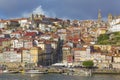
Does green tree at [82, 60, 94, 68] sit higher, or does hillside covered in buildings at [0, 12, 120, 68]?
hillside covered in buildings at [0, 12, 120, 68]

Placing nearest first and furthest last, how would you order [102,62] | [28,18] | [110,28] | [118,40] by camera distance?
[102,62], [118,40], [110,28], [28,18]

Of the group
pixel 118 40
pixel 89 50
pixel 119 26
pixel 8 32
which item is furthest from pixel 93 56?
pixel 8 32

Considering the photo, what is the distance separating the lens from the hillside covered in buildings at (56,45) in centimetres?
4925

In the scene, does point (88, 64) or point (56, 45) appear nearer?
point (88, 64)

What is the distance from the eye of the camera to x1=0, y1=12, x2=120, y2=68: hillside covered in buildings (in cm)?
4925

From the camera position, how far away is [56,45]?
182 ft

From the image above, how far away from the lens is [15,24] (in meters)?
73.1

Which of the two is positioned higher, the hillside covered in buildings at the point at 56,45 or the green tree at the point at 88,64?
the hillside covered in buildings at the point at 56,45

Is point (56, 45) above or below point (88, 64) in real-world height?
above

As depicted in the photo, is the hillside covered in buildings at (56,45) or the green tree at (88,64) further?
the hillside covered in buildings at (56,45)

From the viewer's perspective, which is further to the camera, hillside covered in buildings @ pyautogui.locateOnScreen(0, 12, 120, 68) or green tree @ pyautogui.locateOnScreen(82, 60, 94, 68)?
hillside covered in buildings @ pyautogui.locateOnScreen(0, 12, 120, 68)

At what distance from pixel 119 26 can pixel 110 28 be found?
2418 mm

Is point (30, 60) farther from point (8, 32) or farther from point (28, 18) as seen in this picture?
point (28, 18)

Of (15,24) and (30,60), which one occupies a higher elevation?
(15,24)
